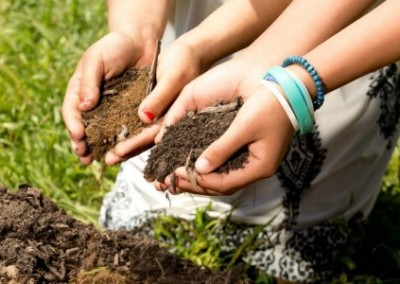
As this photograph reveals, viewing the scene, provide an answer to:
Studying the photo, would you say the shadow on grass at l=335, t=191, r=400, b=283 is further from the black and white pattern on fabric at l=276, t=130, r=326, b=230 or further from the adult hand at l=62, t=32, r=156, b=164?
the adult hand at l=62, t=32, r=156, b=164

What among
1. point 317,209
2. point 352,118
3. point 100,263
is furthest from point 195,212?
point 100,263

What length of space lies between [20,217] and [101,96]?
515mm

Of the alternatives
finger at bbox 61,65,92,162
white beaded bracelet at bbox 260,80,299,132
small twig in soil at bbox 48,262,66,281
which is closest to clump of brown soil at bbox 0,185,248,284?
small twig in soil at bbox 48,262,66,281

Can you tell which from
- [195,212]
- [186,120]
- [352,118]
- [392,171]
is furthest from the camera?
[392,171]

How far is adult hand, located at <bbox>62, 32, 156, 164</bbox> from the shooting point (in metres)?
2.11

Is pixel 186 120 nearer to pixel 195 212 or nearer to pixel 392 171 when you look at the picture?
pixel 195 212

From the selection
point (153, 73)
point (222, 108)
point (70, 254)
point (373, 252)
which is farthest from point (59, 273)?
point (373, 252)

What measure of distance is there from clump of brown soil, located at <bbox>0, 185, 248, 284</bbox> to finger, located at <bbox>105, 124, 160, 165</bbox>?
1.01ft

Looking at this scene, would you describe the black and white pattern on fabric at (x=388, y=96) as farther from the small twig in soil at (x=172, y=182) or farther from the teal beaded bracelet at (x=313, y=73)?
the small twig in soil at (x=172, y=182)

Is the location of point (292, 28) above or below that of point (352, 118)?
above

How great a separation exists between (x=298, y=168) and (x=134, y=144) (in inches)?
31.5

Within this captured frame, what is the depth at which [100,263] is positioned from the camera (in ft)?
5.63

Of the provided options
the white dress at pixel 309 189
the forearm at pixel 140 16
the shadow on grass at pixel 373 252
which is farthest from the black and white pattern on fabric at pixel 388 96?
the forearm at pixel 140 16

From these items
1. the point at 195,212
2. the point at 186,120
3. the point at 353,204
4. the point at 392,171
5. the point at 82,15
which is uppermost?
the point at 186,120
